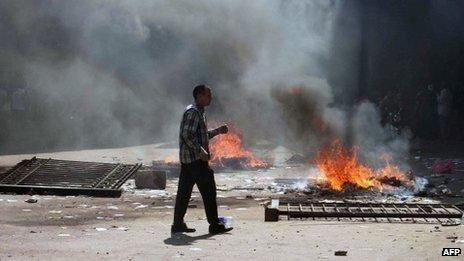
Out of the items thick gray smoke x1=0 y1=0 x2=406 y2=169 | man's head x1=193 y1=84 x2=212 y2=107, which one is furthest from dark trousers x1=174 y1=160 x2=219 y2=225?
thick gray smoke x1=0 y1=0 x2=406 y2=169

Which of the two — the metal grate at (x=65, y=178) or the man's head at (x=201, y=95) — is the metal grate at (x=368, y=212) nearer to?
the man's head at (x=201, y=95)

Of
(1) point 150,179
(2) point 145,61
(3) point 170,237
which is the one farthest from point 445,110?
(3) point 170,237

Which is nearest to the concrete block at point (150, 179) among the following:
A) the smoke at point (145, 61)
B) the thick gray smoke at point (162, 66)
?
the thick gray smoke at point (162, 66)

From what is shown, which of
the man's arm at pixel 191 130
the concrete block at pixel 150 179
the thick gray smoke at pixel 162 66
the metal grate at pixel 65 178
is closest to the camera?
the man's arm at pixel 191 130

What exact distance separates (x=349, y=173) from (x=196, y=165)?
557 centimetres

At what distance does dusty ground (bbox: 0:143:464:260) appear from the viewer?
18.8 ft

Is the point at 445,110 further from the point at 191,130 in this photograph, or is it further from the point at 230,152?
the point at 191,130

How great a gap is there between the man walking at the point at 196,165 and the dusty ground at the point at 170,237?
20cm

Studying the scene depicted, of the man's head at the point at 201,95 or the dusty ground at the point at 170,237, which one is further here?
the man's head at the point at 201,95

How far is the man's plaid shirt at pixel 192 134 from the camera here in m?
6.82

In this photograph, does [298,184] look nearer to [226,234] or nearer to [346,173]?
[346,173]

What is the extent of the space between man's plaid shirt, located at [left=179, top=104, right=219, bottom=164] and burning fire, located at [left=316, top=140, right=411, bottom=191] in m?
4.76

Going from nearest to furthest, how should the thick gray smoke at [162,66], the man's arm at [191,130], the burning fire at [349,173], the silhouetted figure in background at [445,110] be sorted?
the man's arm at [191,130] < the burning fire at [349,173] < the thick gray smoke at [162,66] < the silhouetted figure in background at [445,110]

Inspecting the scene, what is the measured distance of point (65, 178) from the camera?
11.5m
